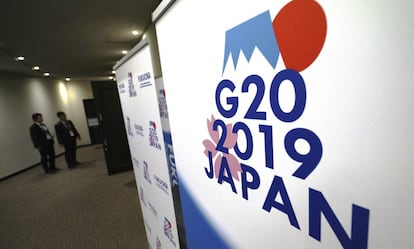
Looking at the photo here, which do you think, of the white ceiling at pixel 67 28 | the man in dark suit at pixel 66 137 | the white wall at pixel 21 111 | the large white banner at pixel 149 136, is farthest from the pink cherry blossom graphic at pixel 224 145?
the white wall at pixel 21 111

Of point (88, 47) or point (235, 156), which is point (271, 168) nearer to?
point (235, 156)

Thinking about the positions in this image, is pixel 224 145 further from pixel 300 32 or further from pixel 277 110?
pixel 300 32

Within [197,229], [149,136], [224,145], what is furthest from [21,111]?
[224,145]

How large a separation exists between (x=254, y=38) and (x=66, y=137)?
6.27 meters

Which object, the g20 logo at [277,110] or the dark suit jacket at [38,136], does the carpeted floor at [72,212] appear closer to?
the dark suit jacket at [38,136]

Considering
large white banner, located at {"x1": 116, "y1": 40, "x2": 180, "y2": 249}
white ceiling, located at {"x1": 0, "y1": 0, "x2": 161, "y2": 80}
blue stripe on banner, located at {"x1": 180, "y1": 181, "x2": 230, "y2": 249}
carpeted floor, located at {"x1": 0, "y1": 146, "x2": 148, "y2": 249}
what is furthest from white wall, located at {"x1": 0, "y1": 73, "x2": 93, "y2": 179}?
blue stripe on banner, located at {"x1": 180, "y1": 181, "x2": 230, "y2": 249}

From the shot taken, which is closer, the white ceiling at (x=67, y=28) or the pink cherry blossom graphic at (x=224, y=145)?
the pink cherry blossom graphic at (x=224, y=145)

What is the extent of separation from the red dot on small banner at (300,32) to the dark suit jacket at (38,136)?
623 centimetres

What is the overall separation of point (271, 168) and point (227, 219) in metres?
0.30

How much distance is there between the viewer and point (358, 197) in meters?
0.35

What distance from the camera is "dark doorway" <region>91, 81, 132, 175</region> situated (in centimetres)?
433

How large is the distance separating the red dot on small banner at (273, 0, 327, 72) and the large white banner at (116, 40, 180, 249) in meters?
0.76

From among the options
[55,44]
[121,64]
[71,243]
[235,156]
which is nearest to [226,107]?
[235,156]

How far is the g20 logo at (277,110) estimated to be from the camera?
1.23 ft
